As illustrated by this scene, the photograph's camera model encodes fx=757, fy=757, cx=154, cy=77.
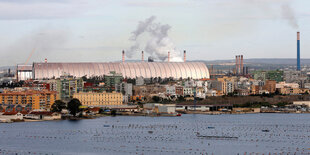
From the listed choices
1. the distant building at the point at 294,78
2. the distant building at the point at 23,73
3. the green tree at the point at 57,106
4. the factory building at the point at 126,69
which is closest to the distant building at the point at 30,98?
the green tree at the point at 57,106

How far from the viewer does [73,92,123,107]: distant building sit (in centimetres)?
6147

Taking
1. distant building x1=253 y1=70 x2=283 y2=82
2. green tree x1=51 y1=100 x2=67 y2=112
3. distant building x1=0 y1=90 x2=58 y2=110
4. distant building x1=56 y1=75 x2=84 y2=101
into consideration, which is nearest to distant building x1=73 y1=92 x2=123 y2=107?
distant building x1=56 y1=75 x2=84 y2=101

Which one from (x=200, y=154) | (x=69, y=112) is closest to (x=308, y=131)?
(x=200, y=154)

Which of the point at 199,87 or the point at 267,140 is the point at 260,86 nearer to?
the point at 199,87

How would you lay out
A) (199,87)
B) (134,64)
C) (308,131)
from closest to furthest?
(308,131) → (199,87) → (134,64)

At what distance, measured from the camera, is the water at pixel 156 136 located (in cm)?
3219

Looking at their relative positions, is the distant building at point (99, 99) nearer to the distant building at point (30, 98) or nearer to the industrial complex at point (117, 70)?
the distant building at point (30, 98)

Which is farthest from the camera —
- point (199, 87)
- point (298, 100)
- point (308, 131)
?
point (199, 87)

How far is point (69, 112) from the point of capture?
52.8 metres

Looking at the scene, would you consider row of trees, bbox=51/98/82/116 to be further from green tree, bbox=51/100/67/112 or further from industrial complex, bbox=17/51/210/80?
industrial complex, bbox=17/51/210/80

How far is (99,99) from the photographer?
61844 mm

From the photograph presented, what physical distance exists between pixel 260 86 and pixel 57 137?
47.6 metres

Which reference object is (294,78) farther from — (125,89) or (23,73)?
(125,89)

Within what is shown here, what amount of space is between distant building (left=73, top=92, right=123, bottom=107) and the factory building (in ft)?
74.9
